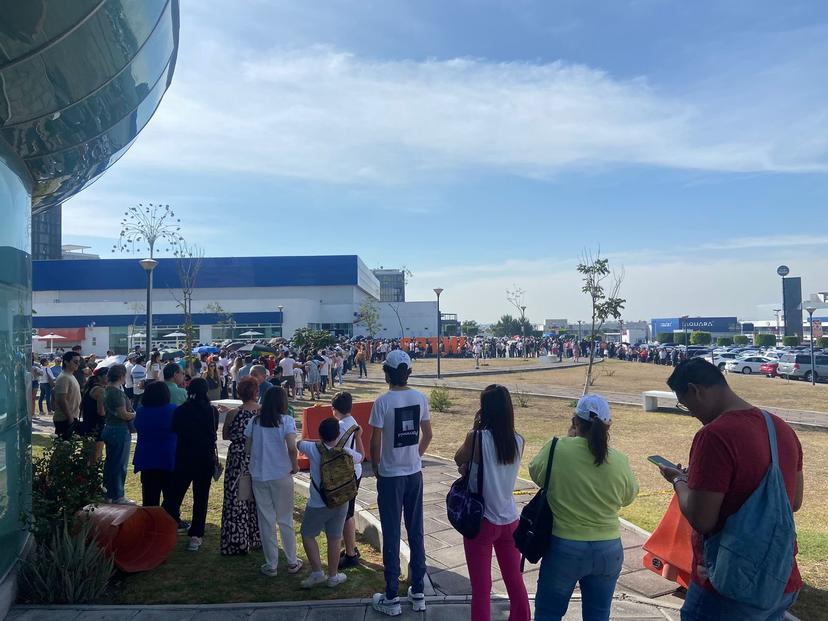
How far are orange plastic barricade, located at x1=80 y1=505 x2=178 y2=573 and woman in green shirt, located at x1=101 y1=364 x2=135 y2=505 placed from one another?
A: 151cm

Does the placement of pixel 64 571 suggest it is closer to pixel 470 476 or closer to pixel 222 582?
pixel 222 582

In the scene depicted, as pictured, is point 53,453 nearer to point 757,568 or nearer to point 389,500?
point 389,500

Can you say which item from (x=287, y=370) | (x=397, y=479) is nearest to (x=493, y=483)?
(x=397, y=479)

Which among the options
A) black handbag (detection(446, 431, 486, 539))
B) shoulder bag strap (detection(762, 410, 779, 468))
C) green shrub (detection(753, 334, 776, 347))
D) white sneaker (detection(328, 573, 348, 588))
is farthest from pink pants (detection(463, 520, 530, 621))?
green shrub (detection(753, 334, 776, 347))

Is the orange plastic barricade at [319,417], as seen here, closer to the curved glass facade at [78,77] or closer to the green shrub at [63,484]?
the green shrub at [63,484]

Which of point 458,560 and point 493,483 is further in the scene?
point 458,560

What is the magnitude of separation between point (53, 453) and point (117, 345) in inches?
2041

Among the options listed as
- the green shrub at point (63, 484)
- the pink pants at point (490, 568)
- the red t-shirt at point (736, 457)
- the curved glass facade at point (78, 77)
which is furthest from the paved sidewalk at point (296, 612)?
the curved glass facade at point (78, 77)

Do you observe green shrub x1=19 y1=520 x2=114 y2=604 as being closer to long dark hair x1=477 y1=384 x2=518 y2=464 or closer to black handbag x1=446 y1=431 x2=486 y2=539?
black handbag x1=446 y1=431 x2=486 y2=539

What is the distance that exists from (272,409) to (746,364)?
116ft

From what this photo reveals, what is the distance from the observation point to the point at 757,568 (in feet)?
7.63

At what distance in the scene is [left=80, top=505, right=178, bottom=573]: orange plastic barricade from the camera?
4.89 meters

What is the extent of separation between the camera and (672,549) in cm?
467

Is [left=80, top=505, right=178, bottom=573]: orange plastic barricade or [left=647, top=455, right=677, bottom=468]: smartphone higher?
[left=647, top=455, right=677, bottom=468]: smartphone
